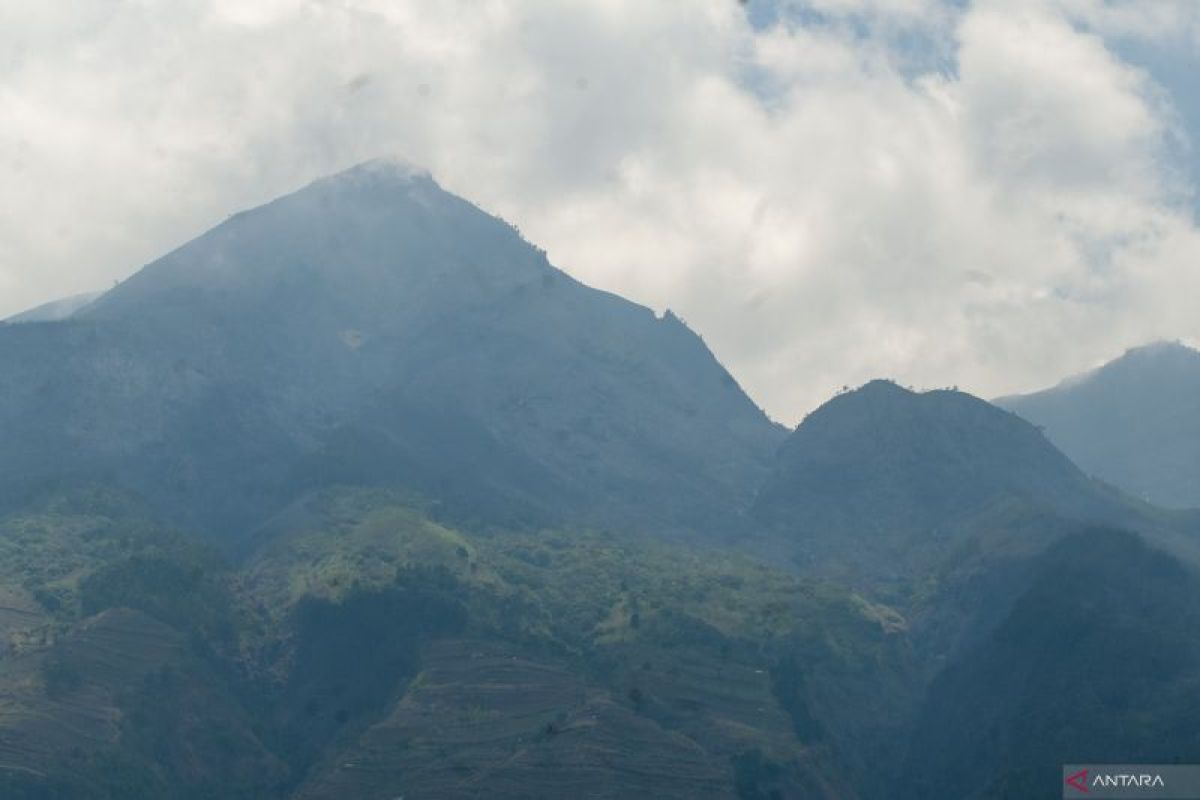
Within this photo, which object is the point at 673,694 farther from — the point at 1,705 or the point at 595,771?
the point at 1,705

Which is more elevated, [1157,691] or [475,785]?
[1157,691]

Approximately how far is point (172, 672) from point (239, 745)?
1264 centimetres

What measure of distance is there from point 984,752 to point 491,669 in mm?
61401

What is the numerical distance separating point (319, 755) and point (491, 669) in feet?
76.7

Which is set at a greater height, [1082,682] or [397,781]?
[1082,682]

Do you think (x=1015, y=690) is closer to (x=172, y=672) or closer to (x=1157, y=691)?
(x=1157, y=691)

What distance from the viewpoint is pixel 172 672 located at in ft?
640

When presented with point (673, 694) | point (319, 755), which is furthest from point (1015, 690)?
point (319, 755)

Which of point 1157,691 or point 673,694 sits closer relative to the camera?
point 1157,691

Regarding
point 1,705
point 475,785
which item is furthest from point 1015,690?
point 1,705

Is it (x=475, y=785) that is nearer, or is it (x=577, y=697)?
(x=475, y=785)

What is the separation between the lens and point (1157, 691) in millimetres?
185625

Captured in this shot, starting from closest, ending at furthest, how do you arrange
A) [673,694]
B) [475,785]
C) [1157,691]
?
[475,785] < [1157,691] < [673,694]

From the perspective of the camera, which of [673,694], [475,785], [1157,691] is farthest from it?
[673,694]
